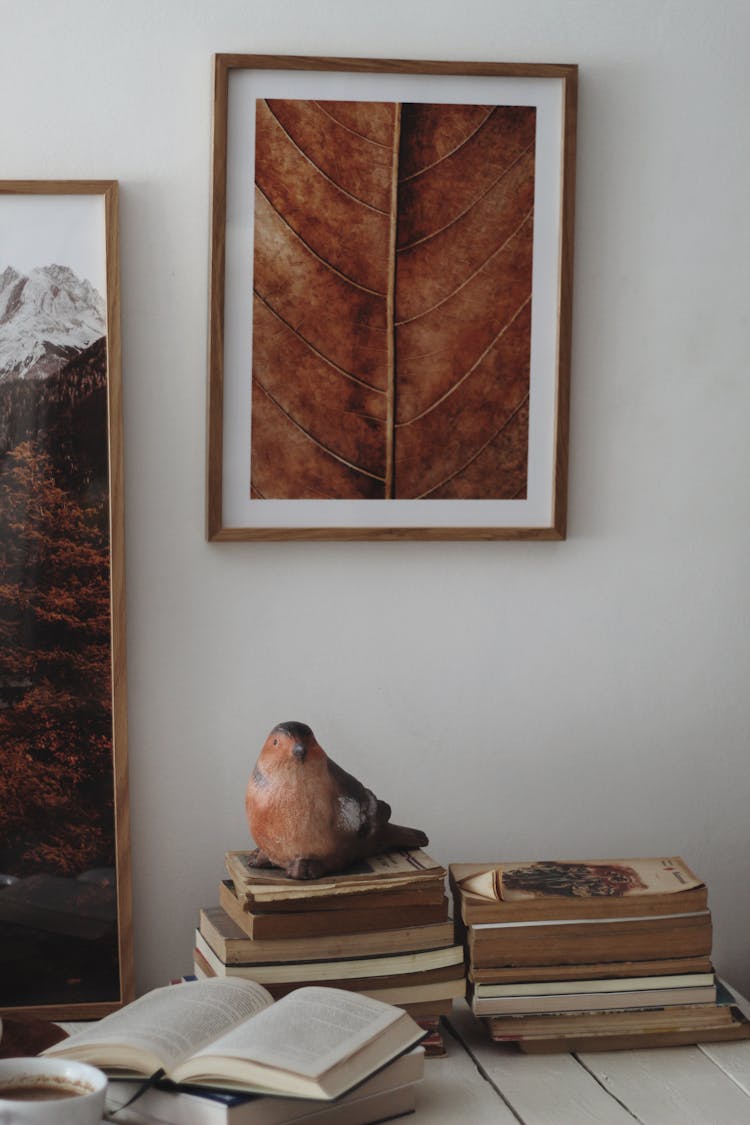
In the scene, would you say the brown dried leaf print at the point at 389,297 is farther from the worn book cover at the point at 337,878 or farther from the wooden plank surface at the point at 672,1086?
the wooden plank surface at the point at 672,1086

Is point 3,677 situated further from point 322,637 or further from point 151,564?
point 322,637

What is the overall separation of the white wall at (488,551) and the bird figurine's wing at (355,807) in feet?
0.68

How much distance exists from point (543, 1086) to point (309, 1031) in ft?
0.80

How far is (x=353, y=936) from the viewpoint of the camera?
3.56 feet

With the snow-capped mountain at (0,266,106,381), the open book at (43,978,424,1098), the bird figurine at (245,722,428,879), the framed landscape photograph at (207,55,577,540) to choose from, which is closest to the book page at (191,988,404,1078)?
the open book at (43,978,424,1098)

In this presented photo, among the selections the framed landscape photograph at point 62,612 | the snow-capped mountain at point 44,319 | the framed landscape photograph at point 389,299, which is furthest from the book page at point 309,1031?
the snow-capped mountain at point 44,319

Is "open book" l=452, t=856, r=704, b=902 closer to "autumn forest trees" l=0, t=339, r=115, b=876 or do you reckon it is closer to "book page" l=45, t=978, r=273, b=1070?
"book page" l=45, t=978, r=273, b=1070

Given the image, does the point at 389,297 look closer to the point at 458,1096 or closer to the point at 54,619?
the point at 54,619

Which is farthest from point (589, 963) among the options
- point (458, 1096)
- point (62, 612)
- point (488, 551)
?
point (62, 612)

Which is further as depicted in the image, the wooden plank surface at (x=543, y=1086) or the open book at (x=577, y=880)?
the open book at (x=577, y=880)

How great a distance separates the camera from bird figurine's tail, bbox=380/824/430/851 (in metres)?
1.15

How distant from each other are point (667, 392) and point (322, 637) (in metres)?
0.48

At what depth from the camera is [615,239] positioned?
1.33 meters

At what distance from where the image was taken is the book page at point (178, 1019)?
0.93 m
